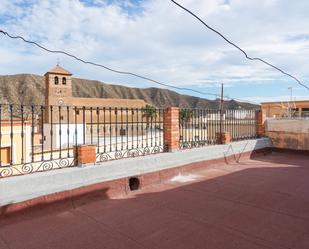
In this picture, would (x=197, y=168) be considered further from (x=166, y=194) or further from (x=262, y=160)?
(x=262, y=160)

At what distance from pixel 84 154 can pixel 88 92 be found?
401 feet

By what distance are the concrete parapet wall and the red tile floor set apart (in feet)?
14.3

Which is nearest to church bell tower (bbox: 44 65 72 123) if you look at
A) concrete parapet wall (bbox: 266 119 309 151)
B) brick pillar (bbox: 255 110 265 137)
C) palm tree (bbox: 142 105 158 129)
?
brick pillar (bbox: 255 110 265 137)

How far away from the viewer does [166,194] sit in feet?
15.9

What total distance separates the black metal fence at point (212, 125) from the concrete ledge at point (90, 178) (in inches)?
26.9

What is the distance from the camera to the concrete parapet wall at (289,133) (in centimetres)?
929

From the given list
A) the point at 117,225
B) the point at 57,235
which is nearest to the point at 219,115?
the point at 117,225

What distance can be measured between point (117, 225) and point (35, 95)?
336 ft

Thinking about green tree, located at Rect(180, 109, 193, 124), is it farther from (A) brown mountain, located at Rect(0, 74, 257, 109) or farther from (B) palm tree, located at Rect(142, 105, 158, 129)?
(A) brown mountain, located at Rect(0, 74, 257, 109)

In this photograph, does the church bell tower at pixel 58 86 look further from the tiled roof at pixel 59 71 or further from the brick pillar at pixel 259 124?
the brick pillar at pixel 259 124

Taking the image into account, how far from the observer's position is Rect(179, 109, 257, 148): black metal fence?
7.16 m

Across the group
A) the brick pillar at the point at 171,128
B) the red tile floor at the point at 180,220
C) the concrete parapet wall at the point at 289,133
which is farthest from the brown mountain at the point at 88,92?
the red tile floor at the point at 180,220

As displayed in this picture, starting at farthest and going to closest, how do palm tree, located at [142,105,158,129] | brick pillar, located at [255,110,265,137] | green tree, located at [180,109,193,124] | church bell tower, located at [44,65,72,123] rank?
church bell tower, located at [44,65,72,123], brick pillar, located at [255,110,265,137], green tree, located at [180,109,193,124], palm tree, located at [142,105,158,129]

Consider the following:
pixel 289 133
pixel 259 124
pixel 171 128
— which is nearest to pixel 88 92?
pixel 259 124
